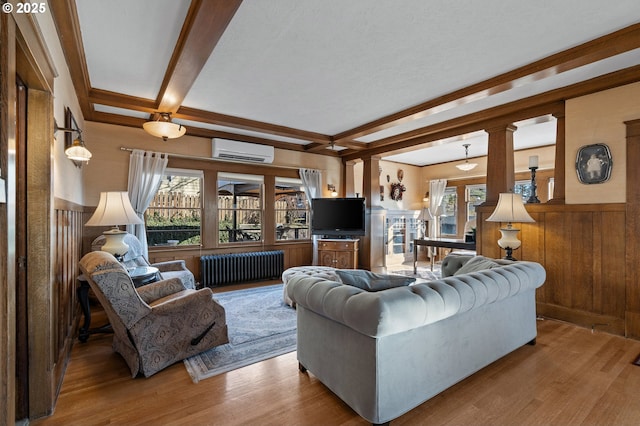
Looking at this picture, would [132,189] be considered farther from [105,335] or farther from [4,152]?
[4,152]

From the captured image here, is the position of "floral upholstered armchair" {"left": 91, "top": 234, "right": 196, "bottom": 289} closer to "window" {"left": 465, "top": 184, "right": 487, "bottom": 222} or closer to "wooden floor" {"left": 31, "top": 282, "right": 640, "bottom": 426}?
"wooden floor" {"left": 31, "top": 282, "right": 640, "bottom": 426}

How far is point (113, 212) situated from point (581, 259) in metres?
4.98

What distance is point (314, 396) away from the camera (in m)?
2.06

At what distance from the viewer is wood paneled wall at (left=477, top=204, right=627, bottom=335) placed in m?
3.08

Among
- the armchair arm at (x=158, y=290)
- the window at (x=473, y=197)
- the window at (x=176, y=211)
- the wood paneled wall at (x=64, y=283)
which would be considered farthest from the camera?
the window at (x=473, y=197)

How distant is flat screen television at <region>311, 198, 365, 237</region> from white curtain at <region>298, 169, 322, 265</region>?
337 mm

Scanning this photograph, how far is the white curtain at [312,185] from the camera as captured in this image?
6.17 m

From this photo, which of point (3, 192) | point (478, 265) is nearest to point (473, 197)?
point (478, 265)

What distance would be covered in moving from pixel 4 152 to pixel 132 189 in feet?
12.1

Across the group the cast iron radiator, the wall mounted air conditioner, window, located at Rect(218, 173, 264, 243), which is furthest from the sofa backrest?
window, located at Rect(218, 173, 264, 243)

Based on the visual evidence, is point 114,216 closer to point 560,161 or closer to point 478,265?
point 478,265

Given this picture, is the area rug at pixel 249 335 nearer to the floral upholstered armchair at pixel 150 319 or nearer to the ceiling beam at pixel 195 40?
the floral upholstered armchair at pixel 150 319

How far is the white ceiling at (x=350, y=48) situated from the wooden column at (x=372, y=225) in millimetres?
2320

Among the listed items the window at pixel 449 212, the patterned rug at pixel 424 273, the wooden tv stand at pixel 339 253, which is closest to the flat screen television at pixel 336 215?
the wooden tv stand at pixel 339 253
